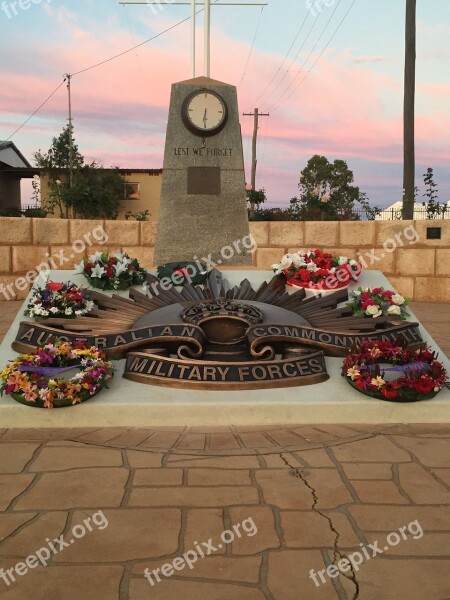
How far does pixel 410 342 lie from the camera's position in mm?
4973

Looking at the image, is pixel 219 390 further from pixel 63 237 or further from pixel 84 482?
pixel 63 237

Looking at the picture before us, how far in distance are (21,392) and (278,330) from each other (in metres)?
1.85

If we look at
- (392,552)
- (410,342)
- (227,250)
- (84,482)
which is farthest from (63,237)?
(392,552)

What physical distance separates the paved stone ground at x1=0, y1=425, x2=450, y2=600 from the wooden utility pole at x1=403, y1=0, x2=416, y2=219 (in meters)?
11.9
